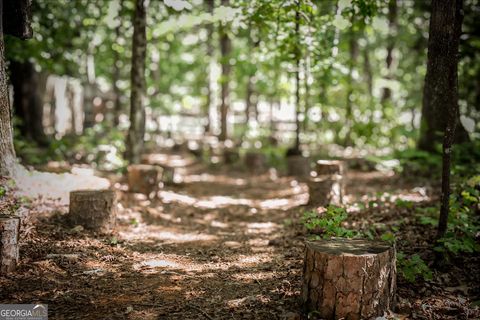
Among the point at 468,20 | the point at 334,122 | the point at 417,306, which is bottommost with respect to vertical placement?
the point at 417,306

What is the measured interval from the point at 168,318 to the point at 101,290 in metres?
0.93

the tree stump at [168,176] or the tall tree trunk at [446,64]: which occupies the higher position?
the tall tree trunk at [446,64]

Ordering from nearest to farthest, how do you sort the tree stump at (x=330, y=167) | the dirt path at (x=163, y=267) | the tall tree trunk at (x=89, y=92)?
the dirt path at (x=163, y=267) < the tree stump at (x=330, y=167) < the tall tree trunk at (x=89, y=92)

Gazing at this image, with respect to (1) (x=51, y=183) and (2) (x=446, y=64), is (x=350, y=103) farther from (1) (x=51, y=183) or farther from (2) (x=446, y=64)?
(1) (x=51, y=183)

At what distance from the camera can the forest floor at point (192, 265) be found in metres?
3.70

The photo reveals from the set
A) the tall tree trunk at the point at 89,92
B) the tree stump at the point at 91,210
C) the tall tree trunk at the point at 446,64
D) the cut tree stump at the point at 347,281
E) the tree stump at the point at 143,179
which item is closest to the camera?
the cut tree stump at the point at 347,281

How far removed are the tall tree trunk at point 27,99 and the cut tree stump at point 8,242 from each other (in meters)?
10.0

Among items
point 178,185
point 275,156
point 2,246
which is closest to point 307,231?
point 2,246

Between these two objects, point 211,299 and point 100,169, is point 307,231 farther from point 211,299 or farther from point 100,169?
point 100,169

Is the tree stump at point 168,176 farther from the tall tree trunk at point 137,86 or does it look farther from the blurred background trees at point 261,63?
the blurred background trees at point 261,63

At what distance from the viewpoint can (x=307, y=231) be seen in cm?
601

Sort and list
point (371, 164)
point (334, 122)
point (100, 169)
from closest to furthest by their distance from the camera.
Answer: point (100, 169)
point (371, 164)
point (334, 122)

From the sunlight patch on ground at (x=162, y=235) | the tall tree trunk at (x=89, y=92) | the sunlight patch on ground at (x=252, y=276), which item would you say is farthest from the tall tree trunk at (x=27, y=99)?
the sunlight patch on ground at (x=252, y=276)

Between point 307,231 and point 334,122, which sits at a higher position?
point 334,122
